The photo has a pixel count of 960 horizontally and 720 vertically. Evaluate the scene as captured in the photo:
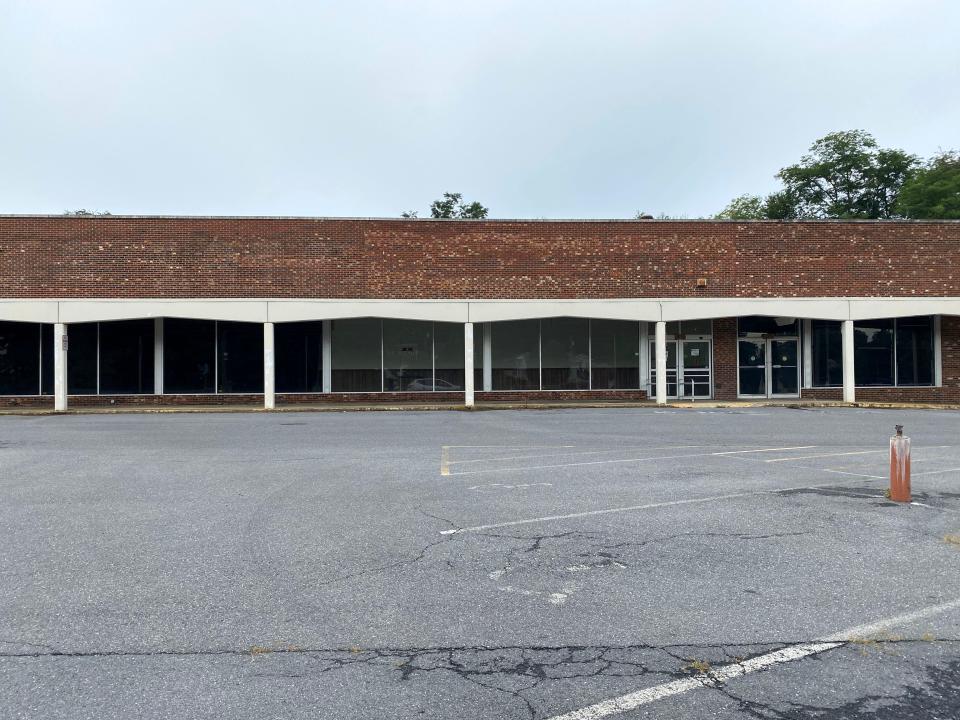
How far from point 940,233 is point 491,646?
28016 millimetres

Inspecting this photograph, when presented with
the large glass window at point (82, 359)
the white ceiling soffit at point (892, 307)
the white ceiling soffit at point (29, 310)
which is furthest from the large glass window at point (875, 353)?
the white ceiling soffit at point (29, 310)

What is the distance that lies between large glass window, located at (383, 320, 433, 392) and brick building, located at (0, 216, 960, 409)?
7cm

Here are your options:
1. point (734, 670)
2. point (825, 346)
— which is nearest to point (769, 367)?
point (825, 346)

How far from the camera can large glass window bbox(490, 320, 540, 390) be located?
26688mm

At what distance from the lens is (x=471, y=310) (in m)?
25.0

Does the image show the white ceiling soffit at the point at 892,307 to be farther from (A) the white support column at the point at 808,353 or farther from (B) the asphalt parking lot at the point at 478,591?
(B) the asphalt parking lot at the point at 478,591

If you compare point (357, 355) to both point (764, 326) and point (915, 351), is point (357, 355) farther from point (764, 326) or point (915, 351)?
point (915, 351)

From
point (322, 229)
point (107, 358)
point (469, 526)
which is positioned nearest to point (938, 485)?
point (469, 526)

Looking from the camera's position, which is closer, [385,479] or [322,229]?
[385,479]

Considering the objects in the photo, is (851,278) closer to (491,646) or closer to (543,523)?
(543,523)

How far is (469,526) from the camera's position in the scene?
7.32 metres

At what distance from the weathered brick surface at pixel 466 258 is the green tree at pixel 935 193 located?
25512mm

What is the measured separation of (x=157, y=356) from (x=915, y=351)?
26.4m

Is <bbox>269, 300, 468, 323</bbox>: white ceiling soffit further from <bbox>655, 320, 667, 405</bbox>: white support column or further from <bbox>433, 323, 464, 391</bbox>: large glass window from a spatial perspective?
<bbox>655, 320, 667, 405</bbox>: white support column
